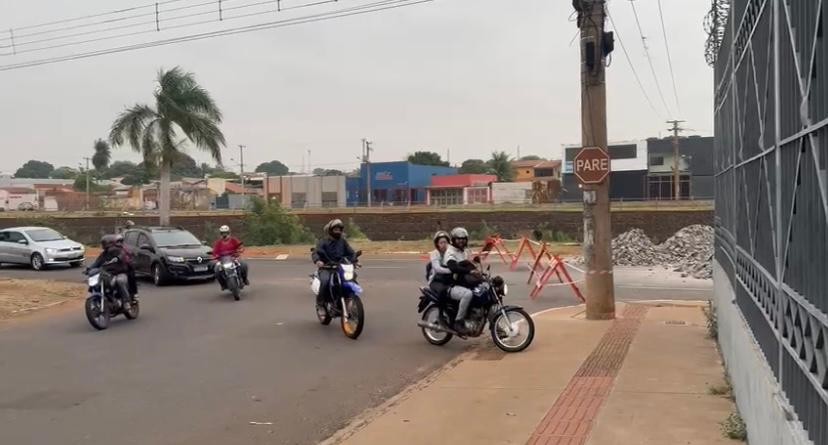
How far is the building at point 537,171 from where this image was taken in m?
105

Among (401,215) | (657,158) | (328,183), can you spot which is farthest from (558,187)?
(401,215)

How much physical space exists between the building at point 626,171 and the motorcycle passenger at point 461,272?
63.8 metres

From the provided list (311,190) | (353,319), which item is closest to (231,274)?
(353,319)

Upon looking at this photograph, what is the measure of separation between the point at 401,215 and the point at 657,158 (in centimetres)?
3471

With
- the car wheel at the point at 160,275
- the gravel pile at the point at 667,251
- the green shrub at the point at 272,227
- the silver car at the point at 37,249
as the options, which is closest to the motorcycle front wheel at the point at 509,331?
the car wheel at the point at 160,275

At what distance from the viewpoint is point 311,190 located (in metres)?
95.1

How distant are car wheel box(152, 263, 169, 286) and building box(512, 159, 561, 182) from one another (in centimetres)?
8189

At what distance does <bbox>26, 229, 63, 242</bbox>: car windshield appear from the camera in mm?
28250

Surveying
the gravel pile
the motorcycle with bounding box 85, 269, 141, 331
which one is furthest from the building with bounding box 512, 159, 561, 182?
the motorcycle with bounding box 85, 269, 141, 331

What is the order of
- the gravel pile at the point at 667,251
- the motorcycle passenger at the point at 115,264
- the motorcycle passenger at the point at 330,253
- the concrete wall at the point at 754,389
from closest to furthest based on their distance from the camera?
the concrete wall at the point at 754,389, the motorcycle passenger at the point at 330,253, the motorcycle passenger at the point at 115,264, the gravel pile at the point at 667,251

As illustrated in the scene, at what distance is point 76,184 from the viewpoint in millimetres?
125438

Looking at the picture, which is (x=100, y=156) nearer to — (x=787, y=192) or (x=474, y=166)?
(x=474, y=166)

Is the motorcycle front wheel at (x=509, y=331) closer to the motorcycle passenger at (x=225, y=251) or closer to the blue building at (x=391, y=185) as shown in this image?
the motorcycle passenger at (x=225, y=251)

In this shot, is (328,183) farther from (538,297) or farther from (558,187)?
(538,297)
